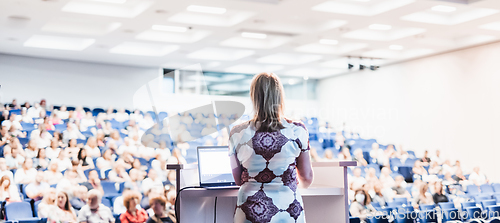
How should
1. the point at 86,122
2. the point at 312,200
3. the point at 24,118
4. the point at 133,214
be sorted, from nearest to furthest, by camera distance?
the point at 312,200 < the point at 133,214 < the point at 24,118 < the point at 86,122

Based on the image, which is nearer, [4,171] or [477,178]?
[4,171]

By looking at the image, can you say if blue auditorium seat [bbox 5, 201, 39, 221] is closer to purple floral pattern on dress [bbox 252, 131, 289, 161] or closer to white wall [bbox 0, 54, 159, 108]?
purple floral pattern on dress [bbox 252, 131, 289, 161]

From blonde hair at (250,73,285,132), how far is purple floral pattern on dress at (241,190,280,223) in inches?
8.4

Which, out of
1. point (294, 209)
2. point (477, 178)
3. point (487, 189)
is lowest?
point (487, 189)

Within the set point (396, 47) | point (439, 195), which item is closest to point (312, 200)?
point (439, 195)

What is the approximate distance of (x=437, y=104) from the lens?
8.75 meters

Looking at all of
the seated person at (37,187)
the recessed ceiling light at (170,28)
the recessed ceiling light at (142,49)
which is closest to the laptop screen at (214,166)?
the seated person at (37,187)

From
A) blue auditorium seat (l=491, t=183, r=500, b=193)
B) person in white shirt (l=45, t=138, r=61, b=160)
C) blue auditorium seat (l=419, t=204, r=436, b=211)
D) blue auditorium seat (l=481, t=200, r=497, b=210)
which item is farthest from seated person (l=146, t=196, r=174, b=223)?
blue auditorium seat (l=491, t=183, r=500, b=193)

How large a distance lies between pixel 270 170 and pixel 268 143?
9 centimetres

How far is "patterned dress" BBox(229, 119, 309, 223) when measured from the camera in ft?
4.90

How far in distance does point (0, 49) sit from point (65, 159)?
13.3 ft

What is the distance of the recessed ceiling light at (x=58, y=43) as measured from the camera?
794 centimetres

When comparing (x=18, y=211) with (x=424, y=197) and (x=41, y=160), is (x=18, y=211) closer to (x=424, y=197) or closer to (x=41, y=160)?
(x=41, y=160)

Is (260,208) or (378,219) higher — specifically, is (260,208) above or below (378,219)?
above
